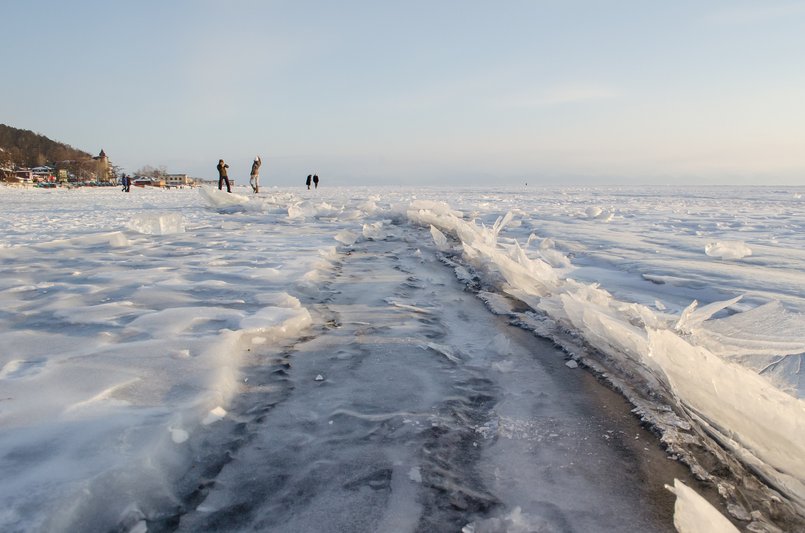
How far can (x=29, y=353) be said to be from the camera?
242cm

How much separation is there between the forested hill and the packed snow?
4995 inches

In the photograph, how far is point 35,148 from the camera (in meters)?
118

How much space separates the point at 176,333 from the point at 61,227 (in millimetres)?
7086

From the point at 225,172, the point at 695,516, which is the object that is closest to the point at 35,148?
the point at 225,172

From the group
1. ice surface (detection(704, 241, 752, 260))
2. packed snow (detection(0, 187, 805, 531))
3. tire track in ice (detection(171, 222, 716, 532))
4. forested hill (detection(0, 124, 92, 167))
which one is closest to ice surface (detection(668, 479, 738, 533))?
packed snow (detection(0, 187, 805, 531))

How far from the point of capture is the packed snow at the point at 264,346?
4.93 ft

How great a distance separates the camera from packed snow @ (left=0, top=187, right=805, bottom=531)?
1.50 meters

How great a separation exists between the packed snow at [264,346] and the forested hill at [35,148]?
126867 millimetres

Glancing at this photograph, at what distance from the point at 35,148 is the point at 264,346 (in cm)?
14594

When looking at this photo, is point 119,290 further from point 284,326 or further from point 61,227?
point 61,227

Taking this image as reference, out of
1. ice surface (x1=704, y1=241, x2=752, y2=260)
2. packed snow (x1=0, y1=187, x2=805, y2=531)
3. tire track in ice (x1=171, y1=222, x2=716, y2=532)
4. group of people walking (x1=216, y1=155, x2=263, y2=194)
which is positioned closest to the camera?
tire track in ice (x1=171, y1=222, x2=716, y2=532)

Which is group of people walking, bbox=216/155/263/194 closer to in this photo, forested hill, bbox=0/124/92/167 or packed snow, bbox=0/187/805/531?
packed snow, bbox=0/187/805/531

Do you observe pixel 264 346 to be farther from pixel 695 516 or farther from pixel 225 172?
pixel 225 172

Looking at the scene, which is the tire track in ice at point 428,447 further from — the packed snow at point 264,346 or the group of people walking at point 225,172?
the group of people walking at point 225,172
